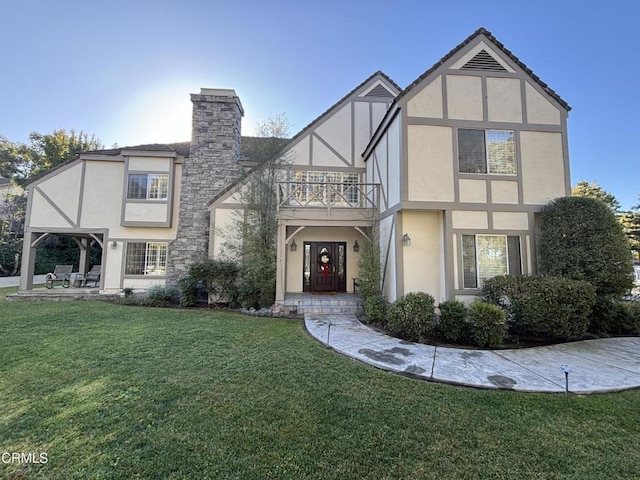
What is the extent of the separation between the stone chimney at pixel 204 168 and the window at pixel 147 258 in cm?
48

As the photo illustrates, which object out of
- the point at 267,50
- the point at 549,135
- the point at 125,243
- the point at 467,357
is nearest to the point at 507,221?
the point at 549,135

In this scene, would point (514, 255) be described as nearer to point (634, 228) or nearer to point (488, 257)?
point (488, 257)

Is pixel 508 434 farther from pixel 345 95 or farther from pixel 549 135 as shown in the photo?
pixel 345 95

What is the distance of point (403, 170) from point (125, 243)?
43.2 ft

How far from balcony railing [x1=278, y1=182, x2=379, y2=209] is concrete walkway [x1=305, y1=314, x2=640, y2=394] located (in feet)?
16.8

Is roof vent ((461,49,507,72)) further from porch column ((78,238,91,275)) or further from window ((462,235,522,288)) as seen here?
porch column ((78,238,91,275))

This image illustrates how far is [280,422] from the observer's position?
3.21 metres

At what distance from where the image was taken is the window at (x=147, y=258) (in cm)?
1288

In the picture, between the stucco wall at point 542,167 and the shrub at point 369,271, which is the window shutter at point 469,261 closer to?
the stucco wall at point 542,167

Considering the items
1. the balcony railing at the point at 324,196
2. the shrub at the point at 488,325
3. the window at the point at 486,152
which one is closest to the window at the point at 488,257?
the shrub at the point at 488,325

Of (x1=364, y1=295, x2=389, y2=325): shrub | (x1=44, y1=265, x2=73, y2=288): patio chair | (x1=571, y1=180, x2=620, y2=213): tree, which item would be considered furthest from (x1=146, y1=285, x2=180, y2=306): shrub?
(x1=571, y1=180, x2=620, y2=213): tree

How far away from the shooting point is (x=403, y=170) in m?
8.05

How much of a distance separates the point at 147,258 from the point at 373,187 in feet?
37.0

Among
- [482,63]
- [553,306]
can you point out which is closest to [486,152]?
[482,63]
